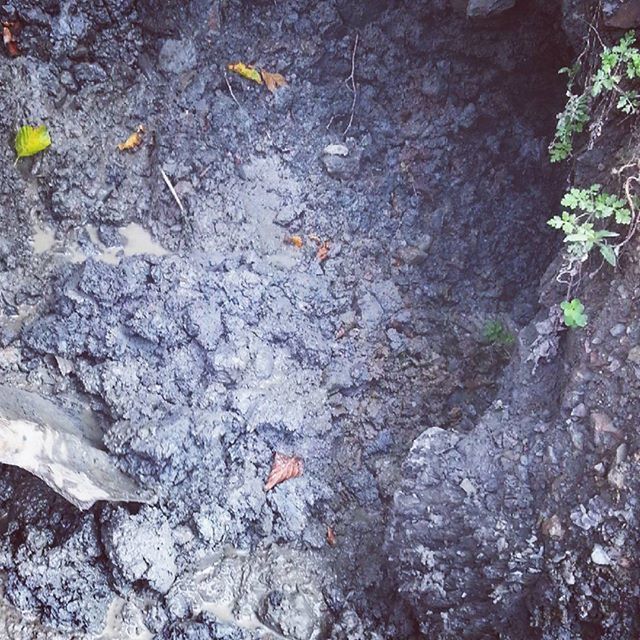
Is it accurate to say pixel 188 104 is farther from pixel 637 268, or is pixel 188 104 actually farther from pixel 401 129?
pixel 637 268

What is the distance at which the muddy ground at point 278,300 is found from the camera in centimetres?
303

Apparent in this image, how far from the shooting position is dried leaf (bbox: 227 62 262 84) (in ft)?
12.4

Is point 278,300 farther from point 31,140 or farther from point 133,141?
point 31,140

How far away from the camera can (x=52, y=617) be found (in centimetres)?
301

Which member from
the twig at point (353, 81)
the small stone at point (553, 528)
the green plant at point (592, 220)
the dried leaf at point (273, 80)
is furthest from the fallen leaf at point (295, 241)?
the small stone at point (553, 528)

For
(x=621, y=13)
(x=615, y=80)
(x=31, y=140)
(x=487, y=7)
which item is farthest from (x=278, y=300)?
(x=621, y=13)

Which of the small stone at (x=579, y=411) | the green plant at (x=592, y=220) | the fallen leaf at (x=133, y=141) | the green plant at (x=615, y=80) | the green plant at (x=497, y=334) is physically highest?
the fallen leaf at (x=133, y=141)

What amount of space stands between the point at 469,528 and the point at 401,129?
2.17 meters

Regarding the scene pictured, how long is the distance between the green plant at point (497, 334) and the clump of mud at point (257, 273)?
4 centimetres

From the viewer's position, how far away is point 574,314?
262 centimetres

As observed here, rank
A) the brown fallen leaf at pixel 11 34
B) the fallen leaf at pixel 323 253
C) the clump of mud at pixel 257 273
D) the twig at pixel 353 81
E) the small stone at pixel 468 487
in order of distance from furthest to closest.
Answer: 1. the fallen leaf at pixel 323 253
2. the twig at pixel 353 81
3. the brown fallen leaf at pixel 11 34
4. the clump of mud at pixel 257 273
5. the small stone at pixel 468 487

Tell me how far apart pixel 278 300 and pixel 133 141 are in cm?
120

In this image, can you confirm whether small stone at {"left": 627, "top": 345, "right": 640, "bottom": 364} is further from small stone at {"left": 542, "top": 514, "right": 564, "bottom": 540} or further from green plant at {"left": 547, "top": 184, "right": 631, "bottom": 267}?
small stone at {"left": 542, "top": 514, "right": 564, "bottom": 540}

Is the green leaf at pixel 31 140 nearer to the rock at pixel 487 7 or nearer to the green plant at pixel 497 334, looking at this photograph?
the rock at pixel 487 7
